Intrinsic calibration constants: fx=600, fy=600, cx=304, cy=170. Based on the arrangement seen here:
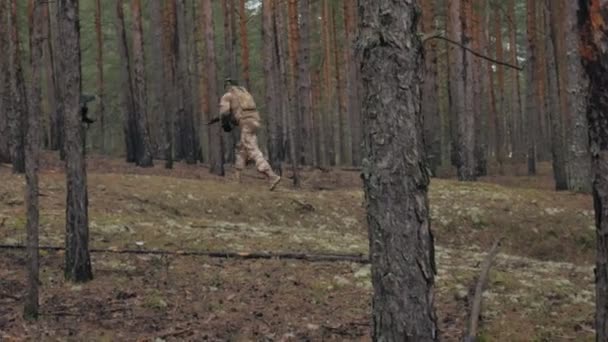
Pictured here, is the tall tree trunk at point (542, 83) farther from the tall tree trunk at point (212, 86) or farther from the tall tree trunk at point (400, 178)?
the tall tree trunk at point (400, 178)

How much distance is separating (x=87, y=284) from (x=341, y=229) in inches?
242

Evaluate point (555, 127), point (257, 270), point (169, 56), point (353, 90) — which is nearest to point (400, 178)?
point (257, 270)

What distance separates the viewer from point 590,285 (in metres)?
8.17

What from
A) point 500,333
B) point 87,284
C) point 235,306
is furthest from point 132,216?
point 500,333

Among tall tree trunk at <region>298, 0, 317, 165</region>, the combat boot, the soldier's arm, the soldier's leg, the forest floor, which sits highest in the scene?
tall tree trunk at <region>298, 0, 317, 165</region>

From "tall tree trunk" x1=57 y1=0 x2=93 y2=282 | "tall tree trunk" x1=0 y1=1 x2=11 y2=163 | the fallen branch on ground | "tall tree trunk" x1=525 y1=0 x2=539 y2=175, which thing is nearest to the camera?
"tall tree trunk" x1=57 y1=0 x2=93 y2=282

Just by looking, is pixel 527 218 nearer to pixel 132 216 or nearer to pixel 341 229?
pixel 341 229

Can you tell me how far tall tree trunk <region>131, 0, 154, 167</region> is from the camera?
717 inches

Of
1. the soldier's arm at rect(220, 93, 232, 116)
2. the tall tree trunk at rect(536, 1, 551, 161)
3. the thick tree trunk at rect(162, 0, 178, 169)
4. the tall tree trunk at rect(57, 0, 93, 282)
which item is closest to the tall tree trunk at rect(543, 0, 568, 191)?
the soldier's arm at rect(220, 93, 232, 116)

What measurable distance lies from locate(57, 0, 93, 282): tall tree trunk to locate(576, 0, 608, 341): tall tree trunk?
5303 mm

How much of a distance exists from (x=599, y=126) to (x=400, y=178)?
1.26 meters

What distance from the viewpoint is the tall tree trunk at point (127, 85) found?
19328 mm

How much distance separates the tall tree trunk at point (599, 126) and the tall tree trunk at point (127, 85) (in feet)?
56.5

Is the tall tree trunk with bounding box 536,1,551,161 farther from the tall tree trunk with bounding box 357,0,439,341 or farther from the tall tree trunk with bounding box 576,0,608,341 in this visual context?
the tall tree trunk with bounding box 357,0,439,341
